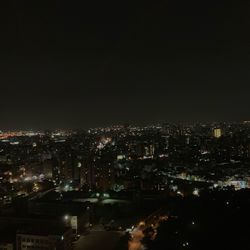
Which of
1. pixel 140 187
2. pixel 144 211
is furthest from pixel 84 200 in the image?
pixel 140 187

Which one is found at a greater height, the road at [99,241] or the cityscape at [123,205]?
the cityscape at [123,205]

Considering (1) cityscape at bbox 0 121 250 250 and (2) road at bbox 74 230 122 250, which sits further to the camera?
(2) road at bbox 74 230 122 250

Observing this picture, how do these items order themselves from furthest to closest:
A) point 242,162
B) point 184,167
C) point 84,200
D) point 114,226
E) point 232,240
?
point 242,162
point 184,167
point 84,200
point 114,226
point 232,240

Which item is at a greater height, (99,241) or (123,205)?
(123,205)

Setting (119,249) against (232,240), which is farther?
(119,249)

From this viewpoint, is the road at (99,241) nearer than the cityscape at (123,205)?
No

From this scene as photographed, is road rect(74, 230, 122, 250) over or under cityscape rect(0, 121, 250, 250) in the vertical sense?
under

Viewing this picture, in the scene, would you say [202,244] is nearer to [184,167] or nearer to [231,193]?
[231,193]

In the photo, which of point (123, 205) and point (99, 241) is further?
point (123, 205)
